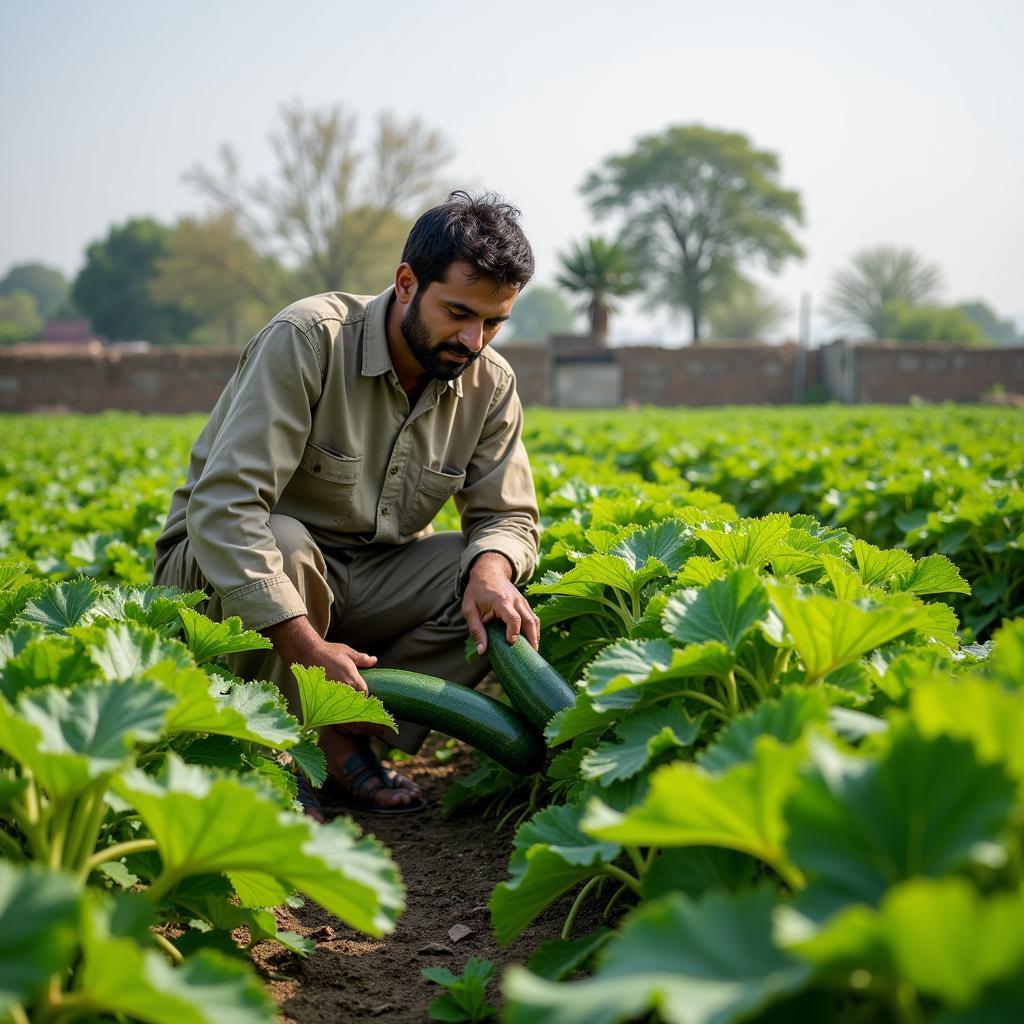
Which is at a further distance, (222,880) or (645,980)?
(222,880)

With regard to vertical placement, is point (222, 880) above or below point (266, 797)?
below

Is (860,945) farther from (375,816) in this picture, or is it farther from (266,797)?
(375,816)

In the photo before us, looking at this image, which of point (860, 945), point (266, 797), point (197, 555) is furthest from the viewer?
point (197, 555)

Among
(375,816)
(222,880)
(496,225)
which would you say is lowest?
(375,816)

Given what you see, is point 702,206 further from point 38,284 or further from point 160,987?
point 38,284

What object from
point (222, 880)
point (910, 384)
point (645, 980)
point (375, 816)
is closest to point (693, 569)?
point (222, 880)

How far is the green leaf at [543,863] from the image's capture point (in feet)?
5.39

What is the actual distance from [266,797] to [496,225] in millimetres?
2260

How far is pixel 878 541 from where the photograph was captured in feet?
18.3

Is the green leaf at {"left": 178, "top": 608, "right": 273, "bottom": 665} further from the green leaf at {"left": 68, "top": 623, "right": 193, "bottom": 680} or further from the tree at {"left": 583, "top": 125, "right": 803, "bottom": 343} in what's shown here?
the tree at {"left": 583, "top": 125, "right": 803, "bottom": 343}

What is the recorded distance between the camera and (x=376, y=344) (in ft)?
11.2

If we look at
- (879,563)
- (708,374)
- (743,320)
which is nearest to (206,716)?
(879,563)

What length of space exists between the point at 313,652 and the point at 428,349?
1.06m

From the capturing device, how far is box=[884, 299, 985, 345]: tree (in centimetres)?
6175
